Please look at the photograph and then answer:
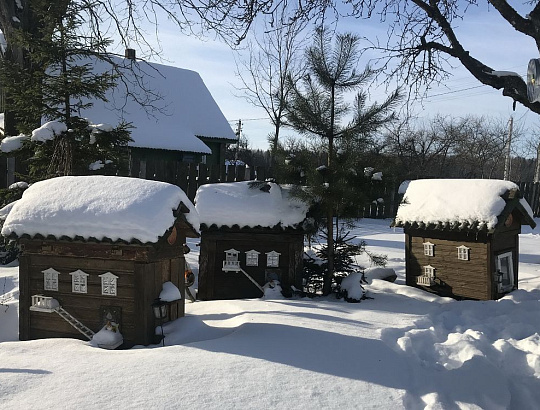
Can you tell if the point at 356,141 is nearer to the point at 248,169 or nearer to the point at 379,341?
the point at 379,341

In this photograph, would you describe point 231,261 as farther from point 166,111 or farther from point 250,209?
point 166,111

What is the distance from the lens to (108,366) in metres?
5.16

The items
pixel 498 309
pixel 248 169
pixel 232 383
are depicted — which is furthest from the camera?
pixel 248 169

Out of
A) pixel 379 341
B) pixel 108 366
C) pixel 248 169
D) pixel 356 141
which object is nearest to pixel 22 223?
pixel 108 366

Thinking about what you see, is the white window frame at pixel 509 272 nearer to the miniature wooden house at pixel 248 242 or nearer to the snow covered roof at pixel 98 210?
the miniature wooden house at pixel 248 242

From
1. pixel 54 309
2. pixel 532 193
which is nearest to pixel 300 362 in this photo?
pixel 54 309

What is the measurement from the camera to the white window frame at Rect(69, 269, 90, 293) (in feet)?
22.6

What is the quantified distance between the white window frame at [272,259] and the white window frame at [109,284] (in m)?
3.29

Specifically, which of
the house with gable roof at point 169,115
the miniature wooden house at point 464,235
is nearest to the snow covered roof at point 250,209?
the miniature wooden house at point 464,235

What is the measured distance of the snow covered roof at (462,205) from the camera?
889 centimetres

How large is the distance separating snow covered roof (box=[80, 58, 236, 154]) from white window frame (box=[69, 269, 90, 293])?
11720 mm

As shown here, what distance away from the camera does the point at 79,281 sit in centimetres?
691

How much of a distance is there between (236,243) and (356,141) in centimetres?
290

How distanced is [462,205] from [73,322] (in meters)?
6.69
